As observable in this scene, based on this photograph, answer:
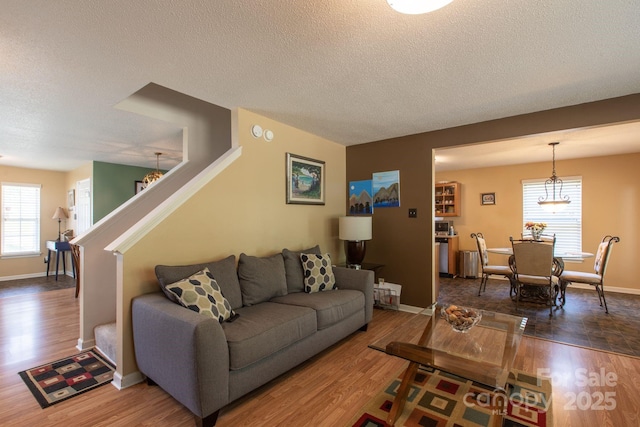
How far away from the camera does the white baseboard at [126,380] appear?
2189 millimetres

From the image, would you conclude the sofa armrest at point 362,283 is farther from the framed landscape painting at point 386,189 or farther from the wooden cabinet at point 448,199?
the wooden cabinet at point 448,199

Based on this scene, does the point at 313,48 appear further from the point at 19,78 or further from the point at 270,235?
the point at 19,78

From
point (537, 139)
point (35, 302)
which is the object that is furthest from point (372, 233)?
point (35, 302)

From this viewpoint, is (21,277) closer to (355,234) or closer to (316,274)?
(316,274)

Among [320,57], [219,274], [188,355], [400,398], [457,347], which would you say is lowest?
[400,398]

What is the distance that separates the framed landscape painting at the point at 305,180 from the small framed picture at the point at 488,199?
13.4 ft

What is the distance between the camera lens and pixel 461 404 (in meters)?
1.99

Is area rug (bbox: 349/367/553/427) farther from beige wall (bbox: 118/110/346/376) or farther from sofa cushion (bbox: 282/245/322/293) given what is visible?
beige wall (bbox: 118/110/346/376)

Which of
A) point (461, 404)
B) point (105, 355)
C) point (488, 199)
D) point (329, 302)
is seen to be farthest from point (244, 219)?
point (488, 199)

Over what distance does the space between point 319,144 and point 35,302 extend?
15.5 ft

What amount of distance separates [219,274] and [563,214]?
6.24m

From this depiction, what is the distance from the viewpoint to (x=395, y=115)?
3.26 meters

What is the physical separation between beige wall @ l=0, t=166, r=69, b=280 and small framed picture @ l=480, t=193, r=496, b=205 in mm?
9271

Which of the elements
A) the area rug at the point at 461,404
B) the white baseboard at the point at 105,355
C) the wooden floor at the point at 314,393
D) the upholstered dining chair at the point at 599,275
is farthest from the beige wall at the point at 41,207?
the upholstered dining chair at the point at 599,275
